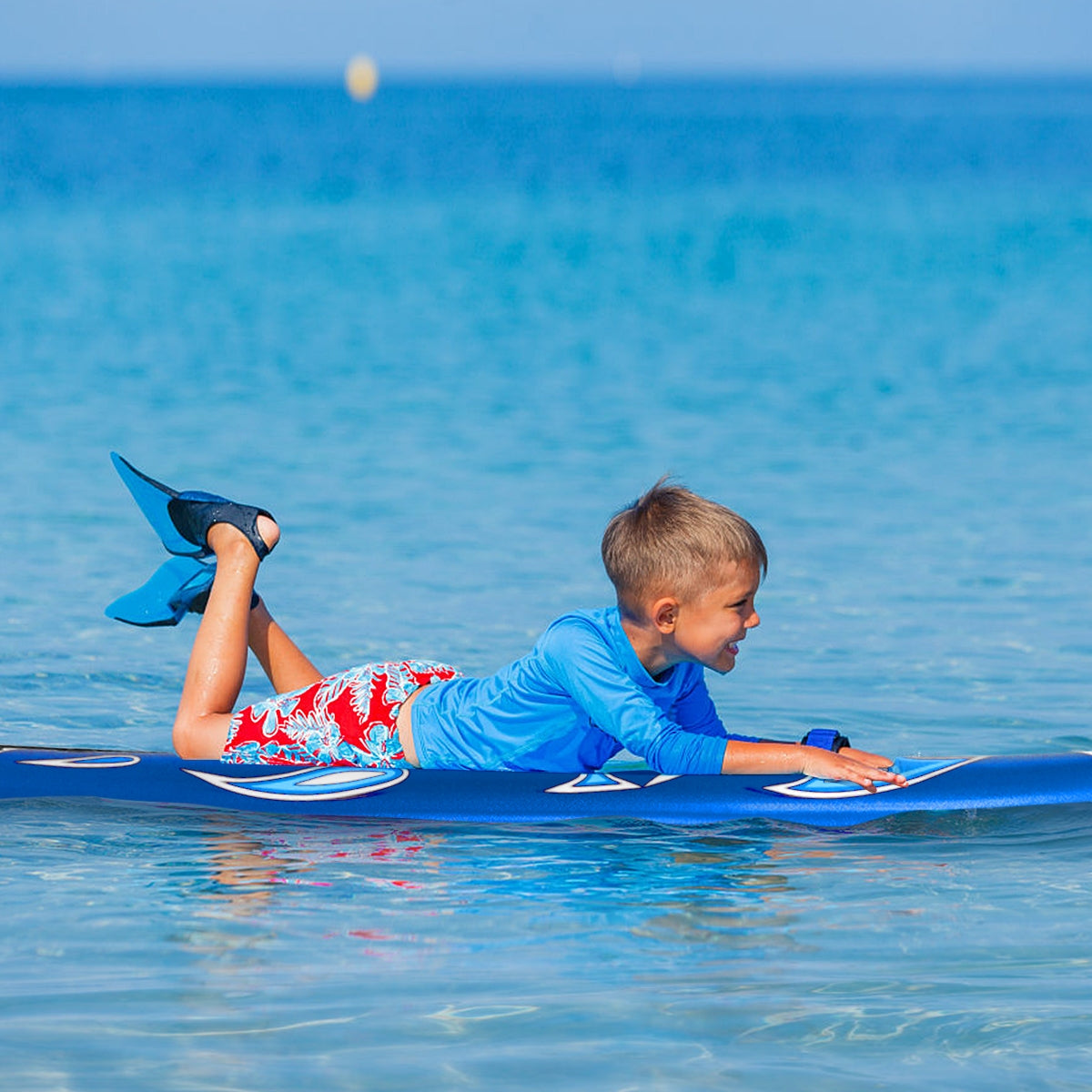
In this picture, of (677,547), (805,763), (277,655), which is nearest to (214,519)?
(277,655)

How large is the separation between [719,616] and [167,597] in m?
1.59

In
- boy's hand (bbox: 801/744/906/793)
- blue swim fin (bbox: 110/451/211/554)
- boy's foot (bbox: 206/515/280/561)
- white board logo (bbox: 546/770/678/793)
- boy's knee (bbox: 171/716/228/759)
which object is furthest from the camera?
blue swim fin (bbox: 110/451/211/554)

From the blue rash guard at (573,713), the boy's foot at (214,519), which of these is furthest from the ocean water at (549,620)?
the boy's foot at (214,519)

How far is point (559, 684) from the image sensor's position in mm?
4496

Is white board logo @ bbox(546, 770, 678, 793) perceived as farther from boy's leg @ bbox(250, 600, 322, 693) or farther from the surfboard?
boy's leg @ bbox(250, 600, 322, 693)

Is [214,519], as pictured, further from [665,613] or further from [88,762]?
[665,613]

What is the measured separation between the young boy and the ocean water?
0.21 metres

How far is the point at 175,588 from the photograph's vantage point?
5.18 m

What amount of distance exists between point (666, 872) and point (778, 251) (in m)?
22.2

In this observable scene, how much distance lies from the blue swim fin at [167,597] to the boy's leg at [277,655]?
16 cm

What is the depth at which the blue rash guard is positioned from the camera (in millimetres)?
4406

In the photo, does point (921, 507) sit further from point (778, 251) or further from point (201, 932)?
point (778, 251)

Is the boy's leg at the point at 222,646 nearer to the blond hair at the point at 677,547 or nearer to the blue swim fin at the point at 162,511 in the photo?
the blue swim fin at the point at 162,511

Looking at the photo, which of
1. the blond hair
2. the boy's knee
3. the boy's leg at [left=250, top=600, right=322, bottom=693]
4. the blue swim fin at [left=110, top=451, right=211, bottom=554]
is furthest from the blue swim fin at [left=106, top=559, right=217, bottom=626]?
the blond hair
